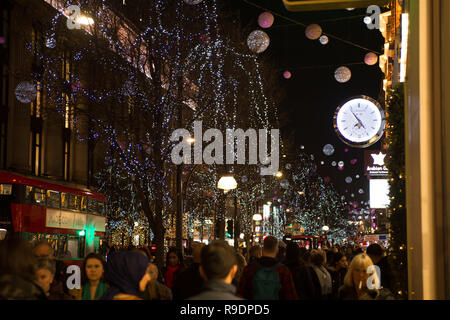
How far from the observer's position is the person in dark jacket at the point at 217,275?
4.14 m

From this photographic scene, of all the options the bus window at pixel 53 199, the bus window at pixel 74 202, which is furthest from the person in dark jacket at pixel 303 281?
the bus window at pixel 74 202

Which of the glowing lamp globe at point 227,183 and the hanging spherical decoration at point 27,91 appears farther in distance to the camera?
the hanging spherical decoration at point 27,91

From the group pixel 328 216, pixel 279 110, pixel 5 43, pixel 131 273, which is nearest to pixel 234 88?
pixel 279 110

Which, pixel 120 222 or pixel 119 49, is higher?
pixel 119 49

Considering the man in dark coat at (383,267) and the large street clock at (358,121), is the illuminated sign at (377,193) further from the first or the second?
the man in dark coat at (383,267)

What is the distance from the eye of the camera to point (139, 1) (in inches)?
898

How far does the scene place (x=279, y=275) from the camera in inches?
285

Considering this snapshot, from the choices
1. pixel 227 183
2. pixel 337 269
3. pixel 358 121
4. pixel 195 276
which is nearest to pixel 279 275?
pixel 195 276

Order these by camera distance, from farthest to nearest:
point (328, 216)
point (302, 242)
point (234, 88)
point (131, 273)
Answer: point (328, 216), point (302, 242), point (234, 88), point (131, 273)

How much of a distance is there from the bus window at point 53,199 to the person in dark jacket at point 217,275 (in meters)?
19.3

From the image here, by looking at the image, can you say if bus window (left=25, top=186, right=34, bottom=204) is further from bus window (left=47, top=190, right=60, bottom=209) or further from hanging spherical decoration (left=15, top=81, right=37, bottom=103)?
hanging spherical decoration (left=15, top=81, right=37, bottom=103)

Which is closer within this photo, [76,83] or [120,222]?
[76,83]
